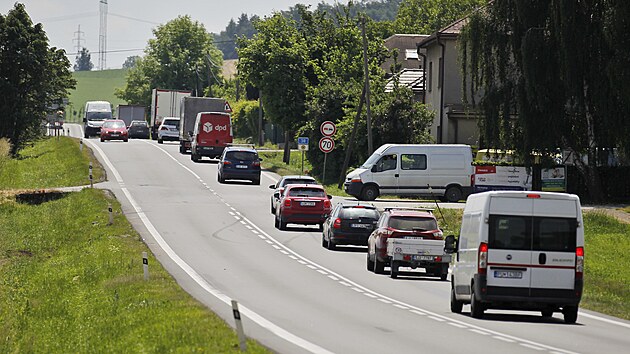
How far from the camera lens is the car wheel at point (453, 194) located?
5234 cm

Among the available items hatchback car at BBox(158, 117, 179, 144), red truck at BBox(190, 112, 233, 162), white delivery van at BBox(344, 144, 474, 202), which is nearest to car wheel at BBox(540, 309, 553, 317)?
white delivery van at BBox(344, 144, 474, 202)

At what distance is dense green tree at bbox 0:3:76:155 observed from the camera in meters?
81.8

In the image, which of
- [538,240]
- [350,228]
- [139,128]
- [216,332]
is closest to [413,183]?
[350,228]

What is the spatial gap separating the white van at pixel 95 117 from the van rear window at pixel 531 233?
87709 millimetres

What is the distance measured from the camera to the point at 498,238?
66.4 feet

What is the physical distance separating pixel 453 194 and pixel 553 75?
683 cm

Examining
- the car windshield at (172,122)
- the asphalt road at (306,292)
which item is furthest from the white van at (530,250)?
the car windshield at (172,122)

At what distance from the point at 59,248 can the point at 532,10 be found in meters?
22.0

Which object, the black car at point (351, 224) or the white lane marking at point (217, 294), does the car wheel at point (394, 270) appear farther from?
the black car at point (351, 224)

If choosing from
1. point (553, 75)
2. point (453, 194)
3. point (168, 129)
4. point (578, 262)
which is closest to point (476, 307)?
point (578, 262)

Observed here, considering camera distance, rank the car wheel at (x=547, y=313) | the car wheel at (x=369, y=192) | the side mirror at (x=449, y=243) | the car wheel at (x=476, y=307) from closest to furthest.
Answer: the car wheel at (x=476, y=307), the car wheel at (x=547, y=313), the side mirror at (x=449, y=243), the car wheel at (x=369, y=192)

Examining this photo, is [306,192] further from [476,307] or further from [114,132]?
[114,132]

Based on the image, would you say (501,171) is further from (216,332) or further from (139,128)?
(139,128)

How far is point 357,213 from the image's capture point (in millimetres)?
36625
